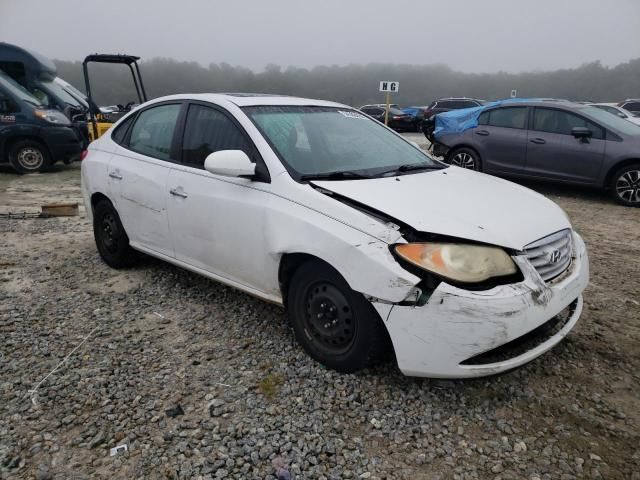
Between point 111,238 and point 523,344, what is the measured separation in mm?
3412

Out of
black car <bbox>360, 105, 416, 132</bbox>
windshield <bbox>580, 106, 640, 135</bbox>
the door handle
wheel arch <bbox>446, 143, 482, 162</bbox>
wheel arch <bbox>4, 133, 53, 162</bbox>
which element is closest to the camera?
the door handle

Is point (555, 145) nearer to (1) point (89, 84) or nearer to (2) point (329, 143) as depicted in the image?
(2) point (329, 143)

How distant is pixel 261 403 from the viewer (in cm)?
242

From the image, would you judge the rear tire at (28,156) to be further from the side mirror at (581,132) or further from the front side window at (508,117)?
the side mirror at (581,132)

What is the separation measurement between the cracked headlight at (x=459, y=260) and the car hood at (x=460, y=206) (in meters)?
0.06

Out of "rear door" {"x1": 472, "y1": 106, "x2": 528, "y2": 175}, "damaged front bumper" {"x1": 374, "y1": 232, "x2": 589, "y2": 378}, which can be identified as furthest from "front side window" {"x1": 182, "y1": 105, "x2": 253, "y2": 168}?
"rear door" {"x1": 472, "y1": 106, "x2": 528, "y2": 175}

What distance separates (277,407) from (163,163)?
2.01 metres

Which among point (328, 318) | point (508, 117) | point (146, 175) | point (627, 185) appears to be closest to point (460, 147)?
point (508, 117)

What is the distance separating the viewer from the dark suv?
22.9 feet

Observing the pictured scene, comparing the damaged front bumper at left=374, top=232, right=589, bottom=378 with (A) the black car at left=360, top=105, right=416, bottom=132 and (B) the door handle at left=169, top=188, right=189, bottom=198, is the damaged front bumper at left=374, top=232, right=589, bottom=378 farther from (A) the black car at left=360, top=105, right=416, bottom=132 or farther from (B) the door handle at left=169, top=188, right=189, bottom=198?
(A) the black car at left=360, top=105, right=416, bottom=132

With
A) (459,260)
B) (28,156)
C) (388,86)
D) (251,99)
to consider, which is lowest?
(28,156)

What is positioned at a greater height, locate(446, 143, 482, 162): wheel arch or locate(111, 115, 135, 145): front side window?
locate(111, 115, 135, 145): front side window

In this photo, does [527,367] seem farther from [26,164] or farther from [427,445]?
[26,164]

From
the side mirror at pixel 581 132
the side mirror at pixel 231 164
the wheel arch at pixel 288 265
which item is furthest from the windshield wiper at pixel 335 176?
the side mirror at pixel 581 132
